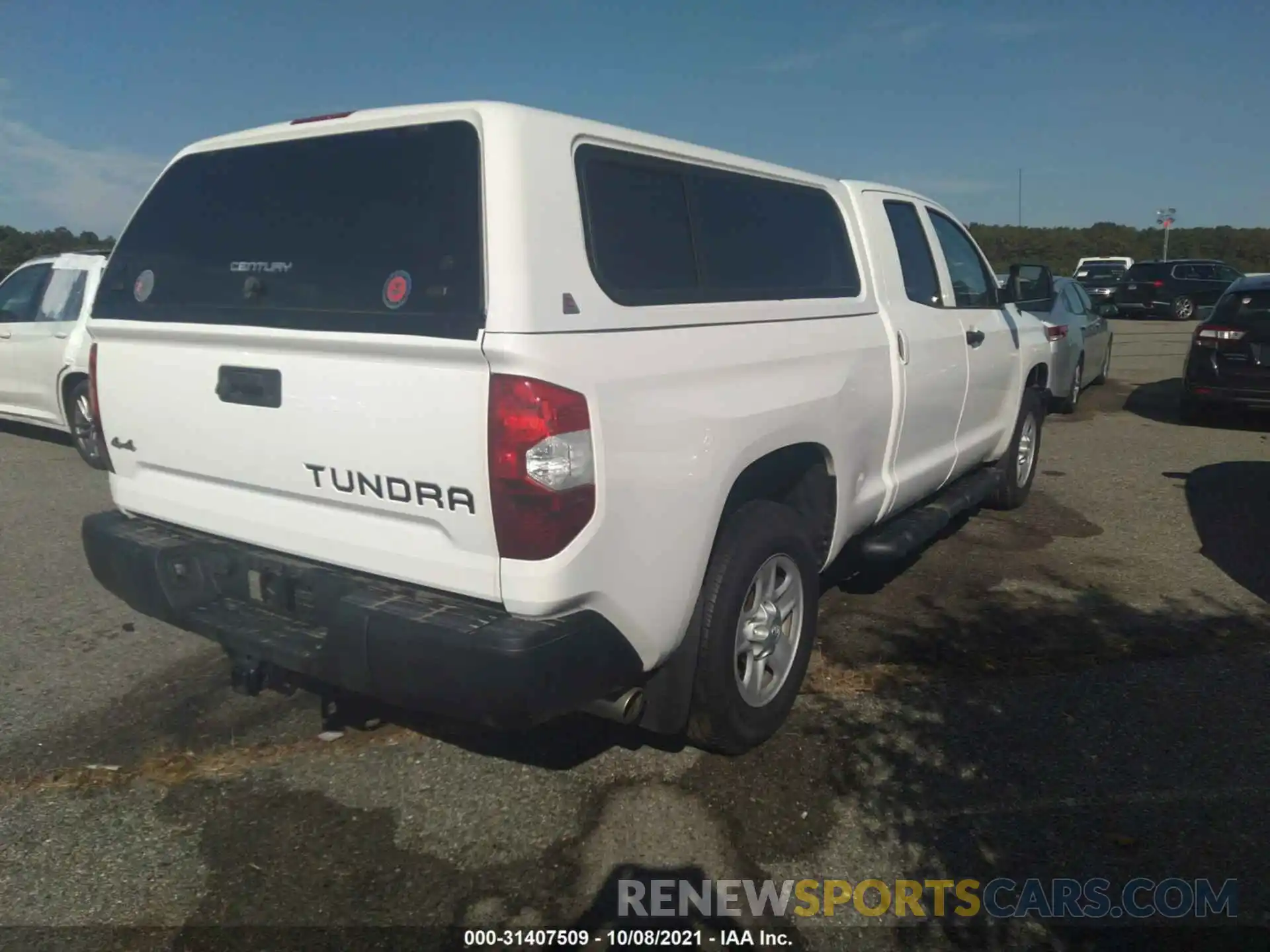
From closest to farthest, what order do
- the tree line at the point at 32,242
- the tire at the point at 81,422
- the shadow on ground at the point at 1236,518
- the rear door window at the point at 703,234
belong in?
the rear door window at the point at 703,234 → the shadow on ground at the point at 1236,518 → the tire at the point at 81,422 → the tree line at the point at 32,242

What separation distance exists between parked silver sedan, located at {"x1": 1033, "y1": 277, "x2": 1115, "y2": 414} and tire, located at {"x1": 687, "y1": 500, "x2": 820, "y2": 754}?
287 inches

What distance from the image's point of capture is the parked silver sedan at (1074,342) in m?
10.8

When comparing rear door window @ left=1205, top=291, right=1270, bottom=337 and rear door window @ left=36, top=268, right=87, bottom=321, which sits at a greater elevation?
rear door window @ left=36, top=268, right=87, bottom=321

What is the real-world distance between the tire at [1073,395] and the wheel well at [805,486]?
8474 mm

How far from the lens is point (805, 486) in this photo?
3947 millimetres

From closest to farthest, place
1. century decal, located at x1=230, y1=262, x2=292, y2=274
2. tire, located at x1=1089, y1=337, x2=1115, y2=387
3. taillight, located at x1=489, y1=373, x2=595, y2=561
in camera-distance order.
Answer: taillight, located at x1=489, y1=373, x2=595, y2=561
century decal, located at x1=230, y1=262, x2=292, y2=274
tire, located at x1=1089, y1=337, x2=1115, y2=387

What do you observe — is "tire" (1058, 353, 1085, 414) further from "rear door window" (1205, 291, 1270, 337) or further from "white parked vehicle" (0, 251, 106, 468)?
"white parked vehicle" (0, 251, 106, 468)

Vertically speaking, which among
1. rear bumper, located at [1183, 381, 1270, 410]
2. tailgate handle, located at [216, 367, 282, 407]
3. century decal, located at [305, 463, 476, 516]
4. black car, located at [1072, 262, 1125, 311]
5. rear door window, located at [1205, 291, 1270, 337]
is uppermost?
tailgate handle, located at [216, 367, 282, 407]

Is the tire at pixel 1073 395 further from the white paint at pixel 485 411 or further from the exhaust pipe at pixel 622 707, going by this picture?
the exhaust pipe at pixel 622 707

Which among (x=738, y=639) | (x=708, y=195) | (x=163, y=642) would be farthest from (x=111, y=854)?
(x=708, y=195)

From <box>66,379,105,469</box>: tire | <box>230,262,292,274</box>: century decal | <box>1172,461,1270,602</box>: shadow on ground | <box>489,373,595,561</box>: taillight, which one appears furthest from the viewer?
<box>66,379,105,469</box>: tire

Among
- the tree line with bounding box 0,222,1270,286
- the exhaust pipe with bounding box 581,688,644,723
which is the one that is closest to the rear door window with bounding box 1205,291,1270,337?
the exhaust pipe with bounding box 581,688,644,723

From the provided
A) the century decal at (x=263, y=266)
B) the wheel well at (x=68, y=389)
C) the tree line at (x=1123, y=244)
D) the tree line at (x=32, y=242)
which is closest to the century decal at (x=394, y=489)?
the century decal at (x=263, y=266)

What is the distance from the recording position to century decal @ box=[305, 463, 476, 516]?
2.68 meters
